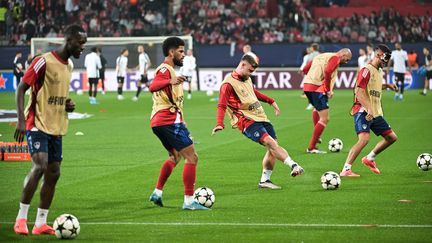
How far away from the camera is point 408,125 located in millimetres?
26781

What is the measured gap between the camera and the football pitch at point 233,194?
34.7ft

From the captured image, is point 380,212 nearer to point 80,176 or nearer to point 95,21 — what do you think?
point 80,176

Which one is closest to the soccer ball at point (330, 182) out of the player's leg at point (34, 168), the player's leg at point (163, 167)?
the player's leg at point (163, 167)

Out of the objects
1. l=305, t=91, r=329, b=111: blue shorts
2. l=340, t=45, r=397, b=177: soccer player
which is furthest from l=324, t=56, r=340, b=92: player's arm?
l=340, t=45, r=397, b=177: soccer player

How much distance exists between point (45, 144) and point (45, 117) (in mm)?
339

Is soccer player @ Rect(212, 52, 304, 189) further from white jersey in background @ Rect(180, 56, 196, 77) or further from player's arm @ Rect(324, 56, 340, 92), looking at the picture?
white jersey in background @ Rect(180, 56, 196, 77)

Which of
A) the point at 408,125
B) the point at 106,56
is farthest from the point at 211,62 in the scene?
the point at 408,125

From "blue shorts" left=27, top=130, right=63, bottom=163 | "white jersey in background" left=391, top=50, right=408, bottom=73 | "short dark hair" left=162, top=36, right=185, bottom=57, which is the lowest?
"white jersey in background" left=391, top=50, right=408, bottom=73

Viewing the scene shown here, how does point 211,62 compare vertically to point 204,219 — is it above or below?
below

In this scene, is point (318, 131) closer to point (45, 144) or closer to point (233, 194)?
point (233, 194)

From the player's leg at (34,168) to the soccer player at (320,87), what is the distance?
10.4 metres

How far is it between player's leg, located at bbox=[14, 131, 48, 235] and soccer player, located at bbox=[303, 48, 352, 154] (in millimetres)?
10386

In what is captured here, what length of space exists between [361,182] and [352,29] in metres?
37.0

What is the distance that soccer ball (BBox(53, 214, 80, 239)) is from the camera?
1009 centimetres
